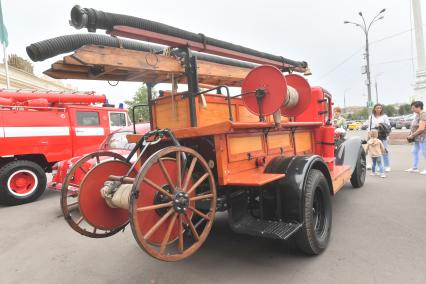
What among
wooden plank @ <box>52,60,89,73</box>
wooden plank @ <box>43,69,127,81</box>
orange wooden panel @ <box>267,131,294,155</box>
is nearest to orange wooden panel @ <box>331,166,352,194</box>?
orange wooden panel @ <box>267,131,294,155</box>

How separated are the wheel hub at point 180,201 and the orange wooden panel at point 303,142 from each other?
222 centimetres

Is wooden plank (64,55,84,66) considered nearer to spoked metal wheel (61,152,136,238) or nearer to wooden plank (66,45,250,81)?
wooden plank (66,45,250,81)

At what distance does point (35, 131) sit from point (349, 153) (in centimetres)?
693

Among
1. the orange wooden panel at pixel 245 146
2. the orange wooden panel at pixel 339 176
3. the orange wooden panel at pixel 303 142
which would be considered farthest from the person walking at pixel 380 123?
the orange wooden panel at pixel 245 146

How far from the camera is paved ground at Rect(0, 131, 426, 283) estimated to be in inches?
119

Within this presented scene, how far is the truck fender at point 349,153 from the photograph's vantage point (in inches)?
228

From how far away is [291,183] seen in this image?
3213 millimetres

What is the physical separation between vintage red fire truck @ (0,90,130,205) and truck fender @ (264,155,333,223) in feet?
20.0

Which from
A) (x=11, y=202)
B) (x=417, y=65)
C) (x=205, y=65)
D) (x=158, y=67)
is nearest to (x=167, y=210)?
(x=158, y=67)

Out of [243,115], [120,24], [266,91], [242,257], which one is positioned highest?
[120,24]

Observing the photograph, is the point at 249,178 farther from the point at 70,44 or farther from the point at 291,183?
the point at 70,44

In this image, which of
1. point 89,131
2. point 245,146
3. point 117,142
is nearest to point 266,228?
point 245,146

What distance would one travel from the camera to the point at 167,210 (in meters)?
2.71

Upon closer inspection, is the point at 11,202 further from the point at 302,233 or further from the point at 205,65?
the point at 302,233
